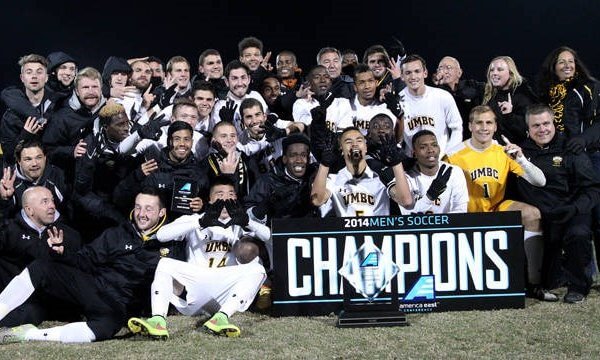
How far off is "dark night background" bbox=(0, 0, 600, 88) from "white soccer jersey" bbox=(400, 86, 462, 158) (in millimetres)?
3827

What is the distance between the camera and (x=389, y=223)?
517 centimetres

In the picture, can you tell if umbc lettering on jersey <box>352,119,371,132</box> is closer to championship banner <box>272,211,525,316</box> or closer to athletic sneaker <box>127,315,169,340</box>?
championship banner <box>272,211,525,316</box>

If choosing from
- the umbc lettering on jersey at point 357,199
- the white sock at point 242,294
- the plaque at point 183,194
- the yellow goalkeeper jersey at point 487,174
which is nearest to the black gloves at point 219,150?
the plaque at point 183,194

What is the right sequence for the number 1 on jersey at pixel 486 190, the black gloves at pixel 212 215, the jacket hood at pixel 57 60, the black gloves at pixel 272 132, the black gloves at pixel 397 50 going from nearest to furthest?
the black gloves at pixel 212 215, the number 1 on jersey at pixel 486 190, the black gloves at pixel 272 132, the jacket hood at pixel 57 60, the black gloves at pixel 397 50

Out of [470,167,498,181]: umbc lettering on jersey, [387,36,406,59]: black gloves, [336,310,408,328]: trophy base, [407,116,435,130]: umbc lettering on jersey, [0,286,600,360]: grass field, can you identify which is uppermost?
[387,36,406,59]: black gloves

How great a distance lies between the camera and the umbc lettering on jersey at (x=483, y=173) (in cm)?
582

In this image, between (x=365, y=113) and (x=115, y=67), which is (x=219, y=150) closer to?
(x=365, y=113)

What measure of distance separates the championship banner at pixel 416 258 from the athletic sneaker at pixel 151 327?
30.4 inches

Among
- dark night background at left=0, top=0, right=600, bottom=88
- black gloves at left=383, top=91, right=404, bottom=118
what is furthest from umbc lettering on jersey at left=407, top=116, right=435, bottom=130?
dark night background at left=0, top=0, right=600, bottom=88

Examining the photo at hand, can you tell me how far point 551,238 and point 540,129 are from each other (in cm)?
75

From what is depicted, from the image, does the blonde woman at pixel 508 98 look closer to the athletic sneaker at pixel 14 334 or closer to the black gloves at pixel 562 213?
the black gloves at pixel 562 213

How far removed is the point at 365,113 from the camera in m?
6.45

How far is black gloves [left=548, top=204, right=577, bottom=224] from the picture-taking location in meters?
5.63

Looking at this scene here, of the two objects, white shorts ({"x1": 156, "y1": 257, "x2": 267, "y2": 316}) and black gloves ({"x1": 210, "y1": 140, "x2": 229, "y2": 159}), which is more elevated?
black gloves ({"x1": 210, "y1": 140, "x2": 229, "y2": 159})
